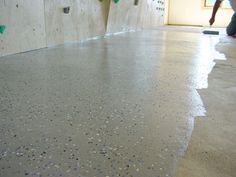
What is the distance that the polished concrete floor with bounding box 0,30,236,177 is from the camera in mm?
739

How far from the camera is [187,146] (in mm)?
847

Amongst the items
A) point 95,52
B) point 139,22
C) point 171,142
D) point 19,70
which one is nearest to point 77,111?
point 171,142

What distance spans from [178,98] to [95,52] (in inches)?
56.6

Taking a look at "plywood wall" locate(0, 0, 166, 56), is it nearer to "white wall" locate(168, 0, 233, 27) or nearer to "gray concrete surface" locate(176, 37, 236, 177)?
"gray concrete surface" locate(176, 37, 236, 177)

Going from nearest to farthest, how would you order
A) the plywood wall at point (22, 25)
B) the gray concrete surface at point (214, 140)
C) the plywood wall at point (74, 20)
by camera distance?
the gray concrete surface at point (214, 140) → the plywood wall at point (22, 25) → the plywood wall at point (74, 20)

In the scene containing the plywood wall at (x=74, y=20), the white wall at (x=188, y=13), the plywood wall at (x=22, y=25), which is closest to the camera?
the plywood wall at (x=22, y=25)

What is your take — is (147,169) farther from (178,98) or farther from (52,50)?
(52,50)

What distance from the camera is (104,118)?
1.04 meters

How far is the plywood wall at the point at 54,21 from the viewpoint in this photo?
7.64 feet

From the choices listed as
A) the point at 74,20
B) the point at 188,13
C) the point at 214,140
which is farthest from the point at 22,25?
the point at 188,13

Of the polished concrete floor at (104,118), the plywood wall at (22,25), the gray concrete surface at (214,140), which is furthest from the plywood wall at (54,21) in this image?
the gray concrete surface at (214,140)

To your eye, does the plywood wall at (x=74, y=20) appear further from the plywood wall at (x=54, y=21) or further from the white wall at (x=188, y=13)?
the white wall at (x=188, y=13)

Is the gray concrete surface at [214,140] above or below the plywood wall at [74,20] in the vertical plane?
below

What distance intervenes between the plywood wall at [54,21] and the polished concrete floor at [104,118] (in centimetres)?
51
